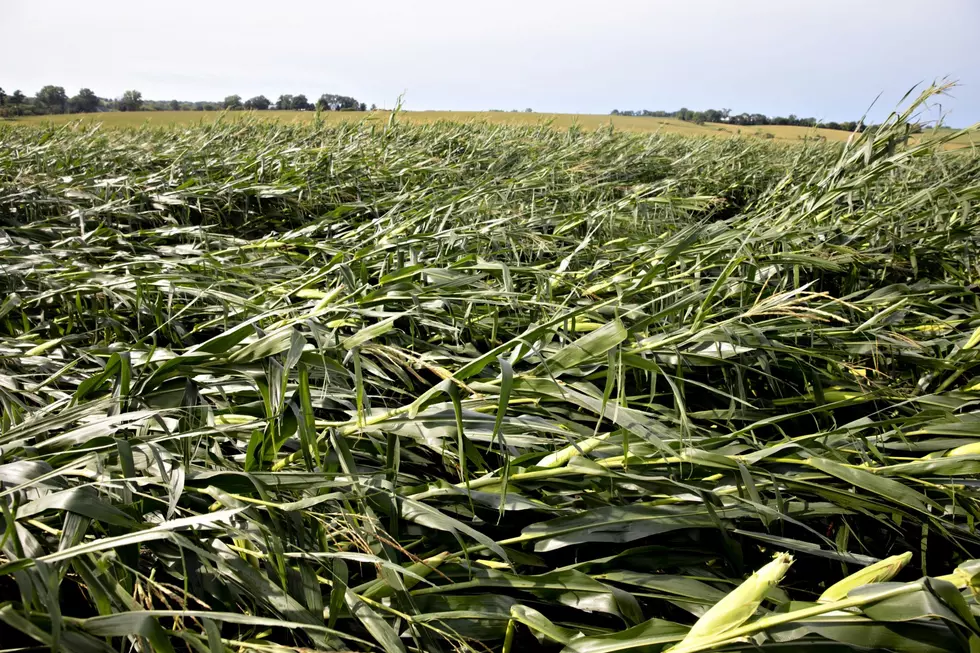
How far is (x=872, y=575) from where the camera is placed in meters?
0.65

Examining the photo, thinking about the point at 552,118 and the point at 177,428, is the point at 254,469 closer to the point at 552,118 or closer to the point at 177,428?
the point at 177,428

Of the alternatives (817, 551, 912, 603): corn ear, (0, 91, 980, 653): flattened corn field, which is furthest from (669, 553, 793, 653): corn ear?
(817, 551, 912, 603): corn ear

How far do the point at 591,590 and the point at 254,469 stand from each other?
58 cm

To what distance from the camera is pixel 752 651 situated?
2.26 feet

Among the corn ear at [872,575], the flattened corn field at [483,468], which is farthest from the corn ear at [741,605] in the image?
the corn ear at [872,575]

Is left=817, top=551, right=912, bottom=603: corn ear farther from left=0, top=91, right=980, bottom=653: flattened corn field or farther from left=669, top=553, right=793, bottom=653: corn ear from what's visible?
left=669, top=553, right=793, bottom=653: corn ear

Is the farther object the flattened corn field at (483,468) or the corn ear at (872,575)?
the flattened corn field at (483,468)

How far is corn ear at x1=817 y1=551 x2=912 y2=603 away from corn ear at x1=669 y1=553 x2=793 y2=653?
11 cm

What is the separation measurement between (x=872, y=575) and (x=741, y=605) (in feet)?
0.56

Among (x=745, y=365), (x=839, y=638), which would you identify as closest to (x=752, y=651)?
(x=839, y=638)

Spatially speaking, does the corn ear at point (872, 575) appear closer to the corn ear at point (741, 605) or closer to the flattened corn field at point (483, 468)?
the flattened corn field at point (483, 468)

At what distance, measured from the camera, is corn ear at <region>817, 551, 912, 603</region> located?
64 centimetres

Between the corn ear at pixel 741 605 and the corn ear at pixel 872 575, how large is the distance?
0.37 ft

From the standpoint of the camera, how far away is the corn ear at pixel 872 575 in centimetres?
64
